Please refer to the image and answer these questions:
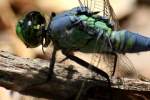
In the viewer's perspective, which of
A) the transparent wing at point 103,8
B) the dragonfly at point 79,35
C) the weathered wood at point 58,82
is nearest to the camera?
the weathered wood at point 58,82

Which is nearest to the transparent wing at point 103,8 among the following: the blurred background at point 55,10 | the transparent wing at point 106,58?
the transparent wing at point 106,58

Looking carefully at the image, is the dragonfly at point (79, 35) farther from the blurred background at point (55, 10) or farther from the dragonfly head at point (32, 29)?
the blurred background at point (55, 10)

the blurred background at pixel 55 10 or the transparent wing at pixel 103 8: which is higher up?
the transparent wing at pixel 103 8

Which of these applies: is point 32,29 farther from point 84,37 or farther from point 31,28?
point 84,37

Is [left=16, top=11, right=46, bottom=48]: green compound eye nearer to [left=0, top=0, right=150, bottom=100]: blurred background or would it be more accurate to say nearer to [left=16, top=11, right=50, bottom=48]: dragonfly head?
[left=16, top=11, right=50, bottom=48]: dragonfly head

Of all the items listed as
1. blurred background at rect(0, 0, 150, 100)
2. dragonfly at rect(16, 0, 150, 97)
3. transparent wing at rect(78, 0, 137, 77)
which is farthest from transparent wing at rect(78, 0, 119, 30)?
blurred background at rect(0, 0, 150, 100)

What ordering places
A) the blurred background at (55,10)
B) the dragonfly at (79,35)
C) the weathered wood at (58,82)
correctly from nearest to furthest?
the weathered wood at (58,82) < the dragonfly at (79,35) < the blurred background at (55,10)

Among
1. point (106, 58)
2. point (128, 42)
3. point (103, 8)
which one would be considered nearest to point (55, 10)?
point (103, 8)
